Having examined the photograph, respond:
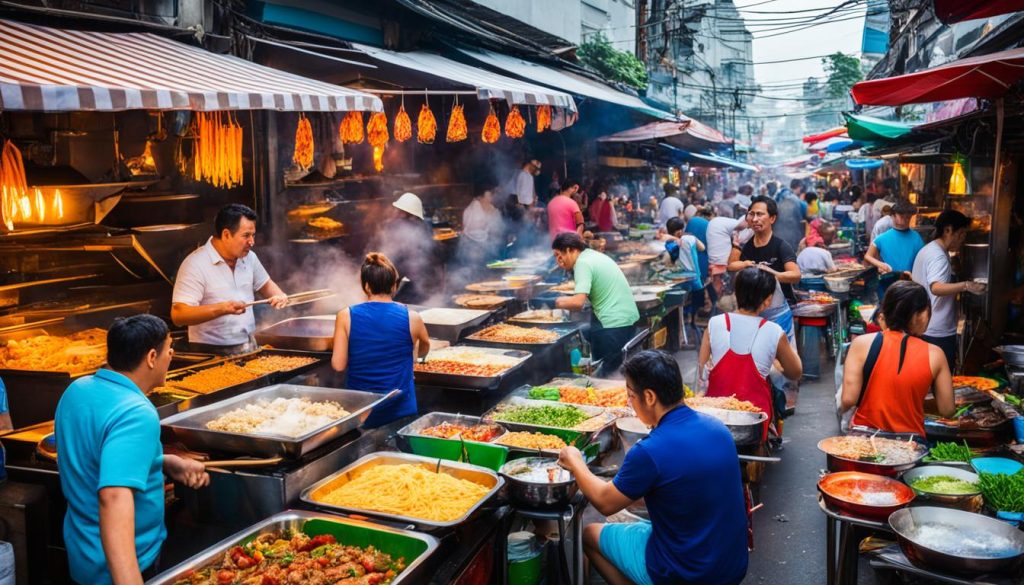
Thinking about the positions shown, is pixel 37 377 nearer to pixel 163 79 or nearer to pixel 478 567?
pixel 163 79

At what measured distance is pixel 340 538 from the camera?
3688 millimetres

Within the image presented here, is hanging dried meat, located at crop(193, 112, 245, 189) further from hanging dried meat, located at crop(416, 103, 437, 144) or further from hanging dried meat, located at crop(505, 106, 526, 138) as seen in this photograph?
hanging dried meat, located at crop(505, 106, 526, 138)

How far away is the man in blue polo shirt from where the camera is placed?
2.96 metres

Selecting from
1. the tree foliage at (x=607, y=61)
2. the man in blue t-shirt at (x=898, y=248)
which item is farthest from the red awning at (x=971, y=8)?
the tree foliage at (x=607, y=61)

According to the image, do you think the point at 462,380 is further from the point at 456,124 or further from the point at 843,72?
the point at 843,72

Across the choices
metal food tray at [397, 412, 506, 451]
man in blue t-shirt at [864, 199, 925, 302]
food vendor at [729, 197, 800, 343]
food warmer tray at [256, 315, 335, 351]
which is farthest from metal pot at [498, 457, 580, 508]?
man in blue t-shirt at [864, 199, 925, 302]

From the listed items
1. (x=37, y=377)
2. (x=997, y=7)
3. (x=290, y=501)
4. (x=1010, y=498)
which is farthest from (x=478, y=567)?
(x=997, y=7)

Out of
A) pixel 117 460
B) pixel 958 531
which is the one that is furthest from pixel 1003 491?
pixel 117 460

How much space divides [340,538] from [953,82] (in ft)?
18.1

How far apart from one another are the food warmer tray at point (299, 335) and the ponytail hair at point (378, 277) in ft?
4.97

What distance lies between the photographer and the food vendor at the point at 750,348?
5.65 m

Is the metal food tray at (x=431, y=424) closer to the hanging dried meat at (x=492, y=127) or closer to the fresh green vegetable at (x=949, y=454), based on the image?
the fresh green vegetable at (x=949, y=454)

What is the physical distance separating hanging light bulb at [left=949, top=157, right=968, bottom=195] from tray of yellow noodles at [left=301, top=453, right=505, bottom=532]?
9950mm

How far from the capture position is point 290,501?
3990mm
